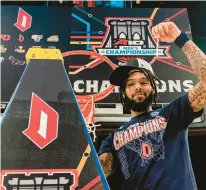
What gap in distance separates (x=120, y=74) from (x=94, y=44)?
0.93m

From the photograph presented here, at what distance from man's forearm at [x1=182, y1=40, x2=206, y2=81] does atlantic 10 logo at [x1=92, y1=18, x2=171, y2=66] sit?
851 millimetres

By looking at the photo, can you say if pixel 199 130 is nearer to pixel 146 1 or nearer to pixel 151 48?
pixel 151 48

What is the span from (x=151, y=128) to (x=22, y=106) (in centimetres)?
56

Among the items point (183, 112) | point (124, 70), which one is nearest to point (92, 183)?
point (183, 112)

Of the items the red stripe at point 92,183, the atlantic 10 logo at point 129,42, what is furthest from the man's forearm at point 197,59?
the atlantic 10 logo at point 129,42

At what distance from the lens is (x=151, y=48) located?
258cm

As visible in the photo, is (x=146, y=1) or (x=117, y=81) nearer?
(x=117, y=81)

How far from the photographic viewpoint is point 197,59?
5.12ft

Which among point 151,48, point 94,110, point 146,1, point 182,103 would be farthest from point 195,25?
point 182,103

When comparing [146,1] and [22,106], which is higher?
[146,1]

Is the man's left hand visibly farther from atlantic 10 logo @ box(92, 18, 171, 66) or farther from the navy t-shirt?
atlantic 10 logo @ box(92, 18, 171, 66)

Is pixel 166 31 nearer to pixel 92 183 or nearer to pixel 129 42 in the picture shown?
pixel 92 183

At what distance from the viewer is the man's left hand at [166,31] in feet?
5.25

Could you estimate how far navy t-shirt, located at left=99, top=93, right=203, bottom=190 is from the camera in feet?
4.59
